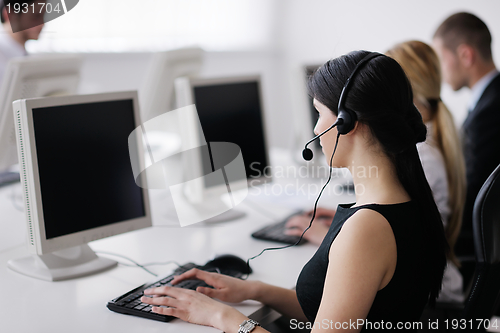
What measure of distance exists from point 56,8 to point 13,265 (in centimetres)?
129

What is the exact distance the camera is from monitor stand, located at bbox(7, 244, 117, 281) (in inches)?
47.8

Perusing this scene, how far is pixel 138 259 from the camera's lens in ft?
4.48

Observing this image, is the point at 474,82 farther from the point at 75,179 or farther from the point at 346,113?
the point at 75,179

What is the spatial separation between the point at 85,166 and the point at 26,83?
0.57 m

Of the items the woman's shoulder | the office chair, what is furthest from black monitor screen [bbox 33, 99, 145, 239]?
the office chair

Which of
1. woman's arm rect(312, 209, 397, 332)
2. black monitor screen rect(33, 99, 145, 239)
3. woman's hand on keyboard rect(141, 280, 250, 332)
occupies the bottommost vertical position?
woman's hand on keyboard rect(141, 280, 250, 332)

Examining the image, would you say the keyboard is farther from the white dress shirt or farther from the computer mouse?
the white dress shirt

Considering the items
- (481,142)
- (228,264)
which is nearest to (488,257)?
(228,264)

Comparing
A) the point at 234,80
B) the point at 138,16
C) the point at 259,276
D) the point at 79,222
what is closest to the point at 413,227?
the point at 259,276

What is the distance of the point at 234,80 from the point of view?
1.77 m

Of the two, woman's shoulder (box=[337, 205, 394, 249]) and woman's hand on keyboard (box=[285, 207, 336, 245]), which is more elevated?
woman's shoulder (box=[337, 205, 394, 249])

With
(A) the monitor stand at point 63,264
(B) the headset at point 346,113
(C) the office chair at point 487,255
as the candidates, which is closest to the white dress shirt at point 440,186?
(C) the office chair at point 487,255

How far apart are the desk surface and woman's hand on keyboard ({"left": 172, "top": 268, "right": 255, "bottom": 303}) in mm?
30

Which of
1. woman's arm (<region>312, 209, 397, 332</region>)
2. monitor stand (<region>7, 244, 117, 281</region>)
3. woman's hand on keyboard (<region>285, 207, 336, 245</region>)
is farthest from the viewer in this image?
woman's hand on keyboard (<region>285, 207, 336, 245</region>)
